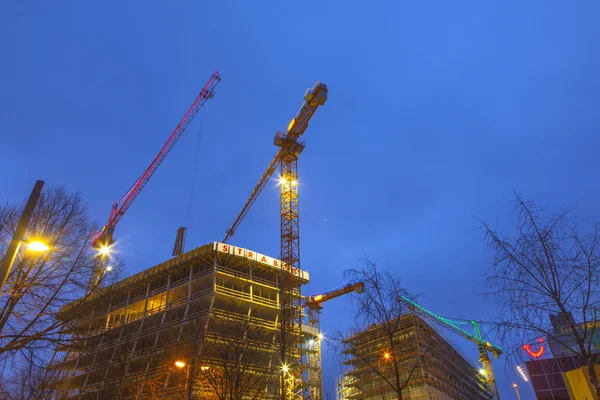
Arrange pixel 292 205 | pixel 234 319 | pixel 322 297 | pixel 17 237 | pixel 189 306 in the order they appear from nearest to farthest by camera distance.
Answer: pixel 17 237 → pixel 234 319 → pixel 189 306 → pixel 292 205 → pixel 322 297

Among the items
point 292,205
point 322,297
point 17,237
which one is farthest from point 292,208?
point 17,237

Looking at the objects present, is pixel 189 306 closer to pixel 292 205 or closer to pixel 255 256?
pixel 255 256

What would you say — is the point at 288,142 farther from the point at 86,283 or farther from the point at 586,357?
the point at 586,357

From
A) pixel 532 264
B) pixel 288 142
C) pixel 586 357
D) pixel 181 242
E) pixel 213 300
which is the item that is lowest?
pixel 586 357

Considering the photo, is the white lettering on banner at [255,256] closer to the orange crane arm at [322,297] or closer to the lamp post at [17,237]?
the orange crane arm at [322,297]

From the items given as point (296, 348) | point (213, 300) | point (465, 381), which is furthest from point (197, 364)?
point (465, 381)

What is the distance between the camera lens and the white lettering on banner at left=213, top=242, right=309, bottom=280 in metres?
44.4

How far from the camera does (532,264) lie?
31.5 ft

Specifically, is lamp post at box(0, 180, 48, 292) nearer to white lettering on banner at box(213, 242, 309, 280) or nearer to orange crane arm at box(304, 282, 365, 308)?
white lettering on banner at box(213, 242, 309, 280)

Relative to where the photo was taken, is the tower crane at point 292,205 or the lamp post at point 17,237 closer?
the lamp post at point 17,237

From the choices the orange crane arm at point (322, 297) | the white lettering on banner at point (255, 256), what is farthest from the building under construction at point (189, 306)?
the orange crane arm at point (322, 297)

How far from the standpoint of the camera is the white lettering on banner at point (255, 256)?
146ft

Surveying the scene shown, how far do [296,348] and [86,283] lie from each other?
3776 centimetres

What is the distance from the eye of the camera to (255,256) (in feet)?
154
